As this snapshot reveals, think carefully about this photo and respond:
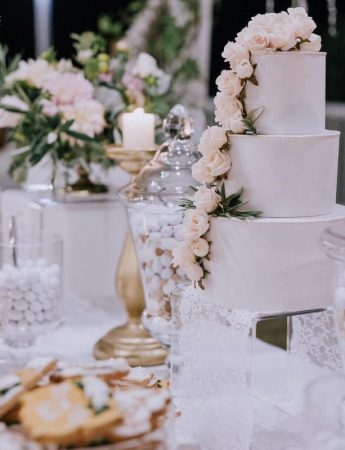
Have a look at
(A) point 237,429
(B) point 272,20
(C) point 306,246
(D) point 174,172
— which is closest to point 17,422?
(A) point 237,429

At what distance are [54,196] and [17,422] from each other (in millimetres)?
1762

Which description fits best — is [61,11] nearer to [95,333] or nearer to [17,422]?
[95,333]

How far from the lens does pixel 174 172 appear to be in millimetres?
1821

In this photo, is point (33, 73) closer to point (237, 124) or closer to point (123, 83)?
point (123, 83)

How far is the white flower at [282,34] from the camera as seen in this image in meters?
1.41

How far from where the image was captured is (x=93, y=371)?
106 centimetres

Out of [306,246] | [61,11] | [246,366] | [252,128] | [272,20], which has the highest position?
[61,11]

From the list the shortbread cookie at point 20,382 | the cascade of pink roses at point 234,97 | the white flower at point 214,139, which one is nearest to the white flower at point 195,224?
the cascade of pink roses at point 234,97

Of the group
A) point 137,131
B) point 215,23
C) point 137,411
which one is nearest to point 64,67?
point 137,131

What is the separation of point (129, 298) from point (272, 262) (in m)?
0.61

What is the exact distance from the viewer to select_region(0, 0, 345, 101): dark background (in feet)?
18.9

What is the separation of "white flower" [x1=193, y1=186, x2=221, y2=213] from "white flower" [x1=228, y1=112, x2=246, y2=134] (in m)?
0.10

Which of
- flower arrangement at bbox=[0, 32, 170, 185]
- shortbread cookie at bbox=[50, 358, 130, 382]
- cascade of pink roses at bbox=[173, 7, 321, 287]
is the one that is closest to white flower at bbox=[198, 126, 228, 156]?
cascade of pink roses at bbox=[173, 7, 321, 287]

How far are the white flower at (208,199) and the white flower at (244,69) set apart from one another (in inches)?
7.4
